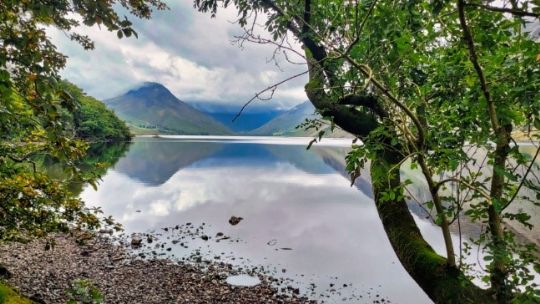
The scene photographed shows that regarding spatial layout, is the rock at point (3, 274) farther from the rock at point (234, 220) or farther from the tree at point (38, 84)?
the rock at point (234, 220)

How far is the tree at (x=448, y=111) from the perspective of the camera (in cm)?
301

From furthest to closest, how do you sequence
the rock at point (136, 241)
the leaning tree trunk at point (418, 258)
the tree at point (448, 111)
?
the rock at point (136, 241)
the leaning tree trunk at point (418, 258)
the tree at point (448, 111)

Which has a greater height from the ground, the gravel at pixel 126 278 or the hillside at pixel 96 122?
the hillside at pixel 96 122

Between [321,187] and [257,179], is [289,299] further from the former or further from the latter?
[257,179]

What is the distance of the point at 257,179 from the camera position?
53.6m

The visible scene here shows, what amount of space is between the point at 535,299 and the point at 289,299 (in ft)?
36.1

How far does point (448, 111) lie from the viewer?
4.32 meters

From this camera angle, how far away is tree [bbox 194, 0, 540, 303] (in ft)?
9.89

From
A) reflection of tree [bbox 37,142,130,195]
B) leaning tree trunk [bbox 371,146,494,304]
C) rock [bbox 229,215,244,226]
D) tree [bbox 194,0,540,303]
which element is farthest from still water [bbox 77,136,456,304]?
tree [bbox 194,0,540,303]

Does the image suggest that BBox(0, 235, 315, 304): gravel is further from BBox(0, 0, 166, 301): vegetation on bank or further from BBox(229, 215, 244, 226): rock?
BBox(229, 215, 244, 226): rock

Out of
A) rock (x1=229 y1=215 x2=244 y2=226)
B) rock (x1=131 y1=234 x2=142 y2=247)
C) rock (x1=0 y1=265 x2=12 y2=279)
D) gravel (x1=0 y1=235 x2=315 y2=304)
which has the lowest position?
rock (x1=131 y1=234 x2=142 y2=247)

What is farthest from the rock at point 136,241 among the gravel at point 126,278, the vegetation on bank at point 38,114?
the vegetation on bank at point 38,114

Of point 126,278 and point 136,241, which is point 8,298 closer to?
point 126,278

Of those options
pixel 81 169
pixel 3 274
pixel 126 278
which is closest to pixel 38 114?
pixel 81 169
